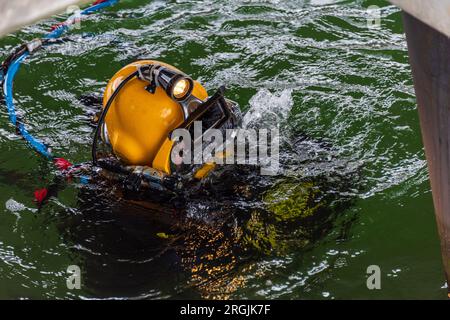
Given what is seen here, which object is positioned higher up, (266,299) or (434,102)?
(434,102)

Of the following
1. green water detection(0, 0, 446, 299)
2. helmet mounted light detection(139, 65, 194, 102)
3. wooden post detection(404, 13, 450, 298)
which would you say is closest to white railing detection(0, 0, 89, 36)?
wooden post detection(404, 13, 450, 298)

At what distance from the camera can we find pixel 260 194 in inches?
144

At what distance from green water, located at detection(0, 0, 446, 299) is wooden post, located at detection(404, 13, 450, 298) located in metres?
1.07

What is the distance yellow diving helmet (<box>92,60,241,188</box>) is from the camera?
331 centimetres

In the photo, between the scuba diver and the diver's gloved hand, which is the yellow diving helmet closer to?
the scuba diver

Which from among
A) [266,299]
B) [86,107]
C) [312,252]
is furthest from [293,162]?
[86,107]

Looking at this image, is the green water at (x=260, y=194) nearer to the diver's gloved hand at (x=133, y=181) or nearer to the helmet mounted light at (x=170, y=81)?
the diver's gloved hand at (x=133, y=181)

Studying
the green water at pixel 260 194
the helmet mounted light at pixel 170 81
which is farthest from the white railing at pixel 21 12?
the green water at pixel 260 194

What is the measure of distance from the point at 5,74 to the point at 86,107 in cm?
102

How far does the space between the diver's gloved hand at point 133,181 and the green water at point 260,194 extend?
24 cm

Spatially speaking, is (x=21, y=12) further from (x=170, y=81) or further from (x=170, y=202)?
(x=170, y=202)

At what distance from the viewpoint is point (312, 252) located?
11.2ft
